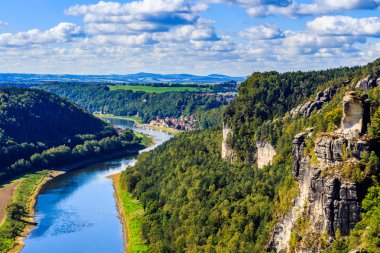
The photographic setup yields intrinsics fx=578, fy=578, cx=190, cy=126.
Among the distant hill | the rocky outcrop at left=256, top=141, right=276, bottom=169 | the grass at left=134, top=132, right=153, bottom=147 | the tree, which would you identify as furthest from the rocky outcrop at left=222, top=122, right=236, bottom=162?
the grass at left=134, top=132, right=153, bottom=147

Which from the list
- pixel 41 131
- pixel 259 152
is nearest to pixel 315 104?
pixel 259 152

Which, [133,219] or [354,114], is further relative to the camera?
[133,219]

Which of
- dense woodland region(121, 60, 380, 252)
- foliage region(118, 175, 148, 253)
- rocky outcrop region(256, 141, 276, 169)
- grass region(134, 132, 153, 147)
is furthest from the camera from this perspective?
grass region(134, 132, 153, 147)

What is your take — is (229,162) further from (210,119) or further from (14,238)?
(210,119)

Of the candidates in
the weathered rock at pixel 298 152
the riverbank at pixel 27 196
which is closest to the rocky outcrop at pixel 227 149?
the riverbank at pixel 27 196

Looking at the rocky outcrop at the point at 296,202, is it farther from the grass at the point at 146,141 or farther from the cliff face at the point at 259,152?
the grass at the point at 146,141

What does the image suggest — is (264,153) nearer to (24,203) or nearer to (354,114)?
(354,114)

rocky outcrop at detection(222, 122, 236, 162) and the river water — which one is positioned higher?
rocky outcrop at detection(222, 122, 236, 162)

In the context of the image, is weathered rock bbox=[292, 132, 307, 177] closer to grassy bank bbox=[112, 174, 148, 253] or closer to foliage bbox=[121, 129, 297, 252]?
foliage bbox=[121, 129, 297, 252]
